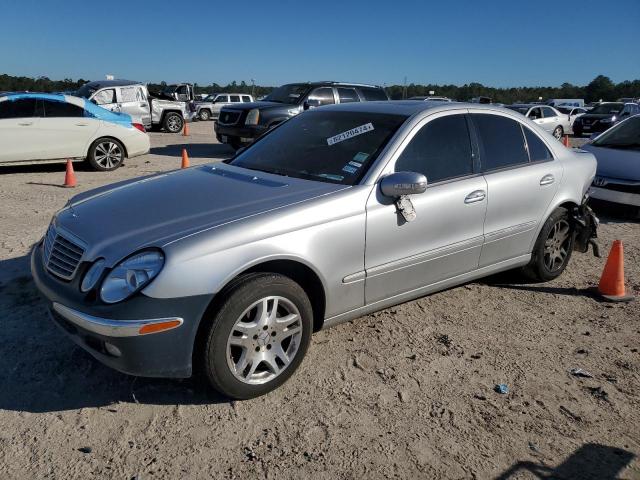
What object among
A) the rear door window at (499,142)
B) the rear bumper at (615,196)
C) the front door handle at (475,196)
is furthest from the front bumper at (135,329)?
the rear bumper at (615,196)

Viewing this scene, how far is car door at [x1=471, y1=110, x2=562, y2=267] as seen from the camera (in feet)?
13.7

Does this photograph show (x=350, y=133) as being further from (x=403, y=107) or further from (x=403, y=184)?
(x=403, y=184)

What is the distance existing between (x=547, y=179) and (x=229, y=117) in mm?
9881

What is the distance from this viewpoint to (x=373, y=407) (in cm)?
305

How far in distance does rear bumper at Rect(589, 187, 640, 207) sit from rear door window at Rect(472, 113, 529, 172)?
11.8 ft

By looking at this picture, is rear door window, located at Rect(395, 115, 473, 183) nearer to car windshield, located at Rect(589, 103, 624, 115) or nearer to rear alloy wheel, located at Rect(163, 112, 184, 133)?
rear alloy wheel, located at Rect(163, 112, 184, 133)

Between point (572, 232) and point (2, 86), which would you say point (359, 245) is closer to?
point (572, 232)

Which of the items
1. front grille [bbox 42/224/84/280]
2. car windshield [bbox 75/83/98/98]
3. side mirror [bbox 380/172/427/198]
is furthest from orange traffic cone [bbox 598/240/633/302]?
car windshield [bbox 75/83/98/98]

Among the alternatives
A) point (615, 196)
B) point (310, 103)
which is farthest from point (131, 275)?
point (310, 103)

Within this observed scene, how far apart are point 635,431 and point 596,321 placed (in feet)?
5.01

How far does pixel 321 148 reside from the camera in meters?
3.98

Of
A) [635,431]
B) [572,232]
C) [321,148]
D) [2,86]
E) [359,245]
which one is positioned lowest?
[635,431]

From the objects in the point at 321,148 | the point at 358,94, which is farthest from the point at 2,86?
the point at 321,148

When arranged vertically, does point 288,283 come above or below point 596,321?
above
